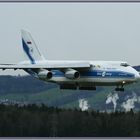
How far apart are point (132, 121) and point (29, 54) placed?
75.7 ft

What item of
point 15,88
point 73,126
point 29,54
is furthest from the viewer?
point 15,88

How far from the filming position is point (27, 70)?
7750 centimetres

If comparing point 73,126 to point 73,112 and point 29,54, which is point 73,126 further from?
point 29,54

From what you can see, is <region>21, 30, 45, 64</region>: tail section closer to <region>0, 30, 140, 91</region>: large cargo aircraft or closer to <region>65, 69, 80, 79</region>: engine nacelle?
<region>0, 30, 140, 91</region>: large cargo aircraft

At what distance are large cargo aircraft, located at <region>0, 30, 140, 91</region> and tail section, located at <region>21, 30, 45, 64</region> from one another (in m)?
4.01

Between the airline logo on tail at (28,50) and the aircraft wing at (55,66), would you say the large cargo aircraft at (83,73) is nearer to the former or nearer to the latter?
the aircraft wing at (55,66)

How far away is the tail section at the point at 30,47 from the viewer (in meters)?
83.1

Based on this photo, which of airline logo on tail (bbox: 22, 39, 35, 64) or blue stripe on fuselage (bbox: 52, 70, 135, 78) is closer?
blue stripe on fuselage (bbox: 52, 70, 135, 78)

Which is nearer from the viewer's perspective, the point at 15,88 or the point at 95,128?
the point at 95,128

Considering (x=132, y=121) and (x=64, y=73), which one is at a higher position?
(x=64, y=73)

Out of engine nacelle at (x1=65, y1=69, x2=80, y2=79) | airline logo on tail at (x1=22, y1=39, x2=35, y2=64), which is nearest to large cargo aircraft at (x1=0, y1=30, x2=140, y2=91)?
engine nacelle at (x1=65, y1=69, x2=80, y2=79)

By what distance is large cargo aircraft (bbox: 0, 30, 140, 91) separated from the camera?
7269 centimetres

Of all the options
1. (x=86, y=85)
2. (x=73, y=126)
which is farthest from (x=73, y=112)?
(x=86, y=85)

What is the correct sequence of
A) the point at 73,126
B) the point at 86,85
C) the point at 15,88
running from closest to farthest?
1. the point at 73,126
2. the point at 86,85
3. the point at 15,88
